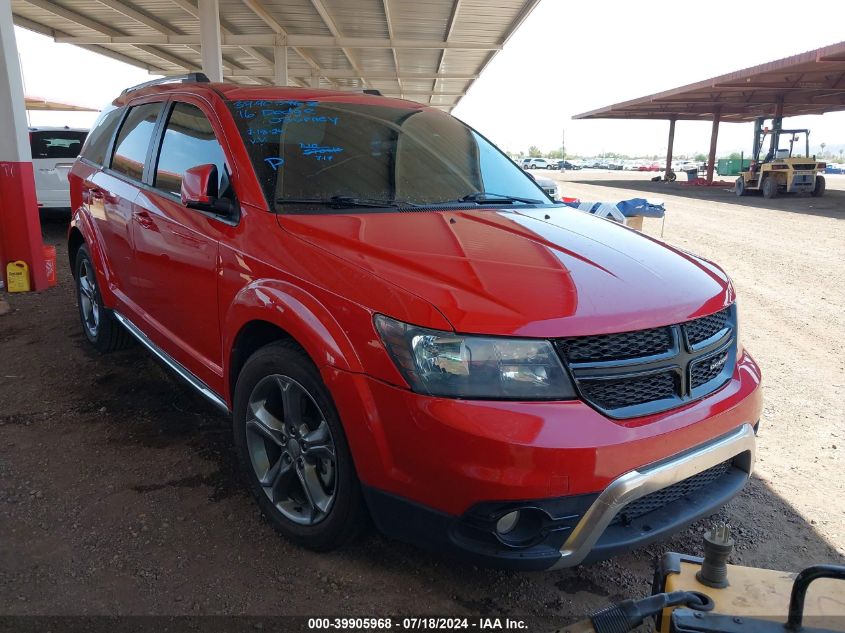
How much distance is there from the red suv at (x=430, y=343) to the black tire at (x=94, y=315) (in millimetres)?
1339

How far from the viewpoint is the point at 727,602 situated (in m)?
1.69

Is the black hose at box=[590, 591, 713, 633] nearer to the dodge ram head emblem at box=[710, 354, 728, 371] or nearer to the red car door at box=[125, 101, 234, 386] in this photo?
the dodge ram head emblem at box=[710, 354, 728, 371]

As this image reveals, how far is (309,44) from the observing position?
16938 mm

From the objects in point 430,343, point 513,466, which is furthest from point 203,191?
point 513,466

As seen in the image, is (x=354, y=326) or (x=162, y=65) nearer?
(x=354, y=326)

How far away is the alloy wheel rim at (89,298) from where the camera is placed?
458 centimetres

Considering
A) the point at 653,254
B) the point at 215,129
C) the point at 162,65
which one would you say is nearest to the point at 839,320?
the point at 653,254

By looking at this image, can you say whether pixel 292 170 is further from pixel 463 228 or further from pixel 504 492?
pixel 504 492

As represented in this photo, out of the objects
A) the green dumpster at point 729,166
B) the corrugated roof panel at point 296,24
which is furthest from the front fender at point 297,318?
the green dumpster at point 729,166

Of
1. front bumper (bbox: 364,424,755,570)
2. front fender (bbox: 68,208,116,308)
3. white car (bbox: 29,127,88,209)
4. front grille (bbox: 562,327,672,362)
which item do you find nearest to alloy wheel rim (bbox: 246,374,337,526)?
front bumper (bbox: 364,424,755,570)

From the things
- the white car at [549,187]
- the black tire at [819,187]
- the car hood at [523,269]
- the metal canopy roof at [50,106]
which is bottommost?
the black tire at [819,187]

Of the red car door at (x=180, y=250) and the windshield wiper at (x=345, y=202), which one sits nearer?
the windshield wiper at (x=345, y=202)

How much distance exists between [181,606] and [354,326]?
45.7 inches

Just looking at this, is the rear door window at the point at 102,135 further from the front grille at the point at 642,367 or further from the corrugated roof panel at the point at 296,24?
the corrugated roof panel at the point at 296,24
